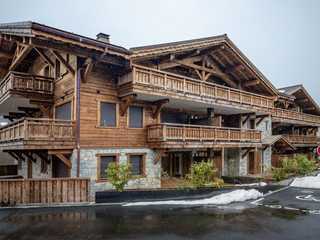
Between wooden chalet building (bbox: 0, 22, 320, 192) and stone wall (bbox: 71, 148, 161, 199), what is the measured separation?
0.06 metres

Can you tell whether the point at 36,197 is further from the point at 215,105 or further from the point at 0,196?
the point at 215,105

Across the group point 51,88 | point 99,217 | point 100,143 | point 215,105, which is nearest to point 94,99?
point 100,143

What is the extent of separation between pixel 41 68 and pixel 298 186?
66.5ft

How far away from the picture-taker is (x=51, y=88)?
1791 centimetres

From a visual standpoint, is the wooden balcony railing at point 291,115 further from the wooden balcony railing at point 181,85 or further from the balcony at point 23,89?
the balcony at point 23,89

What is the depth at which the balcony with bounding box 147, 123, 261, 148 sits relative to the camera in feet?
55.8

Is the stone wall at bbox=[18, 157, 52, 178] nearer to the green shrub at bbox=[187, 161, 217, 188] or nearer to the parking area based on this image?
the green shrub at bbox=[187, 161, 217, 188]

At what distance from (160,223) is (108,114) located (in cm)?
797

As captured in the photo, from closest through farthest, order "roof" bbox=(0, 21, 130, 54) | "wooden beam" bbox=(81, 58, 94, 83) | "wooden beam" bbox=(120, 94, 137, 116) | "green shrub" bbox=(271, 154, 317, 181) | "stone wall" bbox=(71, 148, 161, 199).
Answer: "roof" bbox=(0, 21, 130, 54)
"wooden beam" bbox=(81, 58, 94, 83)
"stone wall" bbox=(71, 148, 161, 199)
"wooden beam" bbox=(120, 94, 137, 116)
"green shrub" bbox=(271, 154, 317, 181)

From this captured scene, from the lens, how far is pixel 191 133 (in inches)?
717

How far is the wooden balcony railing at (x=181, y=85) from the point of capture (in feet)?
51.5

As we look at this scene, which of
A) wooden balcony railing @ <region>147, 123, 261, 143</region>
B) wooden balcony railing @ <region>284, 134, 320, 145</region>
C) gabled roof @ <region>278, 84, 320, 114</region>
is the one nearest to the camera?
wooden balcony railing @ <region>147, 123, 261, 143</region>

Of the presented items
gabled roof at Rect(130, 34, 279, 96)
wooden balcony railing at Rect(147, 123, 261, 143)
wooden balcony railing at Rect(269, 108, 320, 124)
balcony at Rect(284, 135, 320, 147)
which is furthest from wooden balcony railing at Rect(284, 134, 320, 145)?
wooden balcony railing at Rect(147, 123, 261, 143)

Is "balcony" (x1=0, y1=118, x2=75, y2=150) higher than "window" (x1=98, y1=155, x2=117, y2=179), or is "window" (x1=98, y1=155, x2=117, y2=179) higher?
"balcony" (x1=0, y1=118, x2=75, y2=150)
